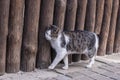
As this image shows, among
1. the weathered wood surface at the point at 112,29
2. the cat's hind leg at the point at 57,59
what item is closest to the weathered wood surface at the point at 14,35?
the cat's hind leg at the point at 57,59

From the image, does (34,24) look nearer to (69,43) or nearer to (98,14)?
(69,43)

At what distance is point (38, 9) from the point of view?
3.85 m

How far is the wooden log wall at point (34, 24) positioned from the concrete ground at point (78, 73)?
0.34 feet

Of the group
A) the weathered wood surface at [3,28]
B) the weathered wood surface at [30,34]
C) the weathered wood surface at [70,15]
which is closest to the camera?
the weathered wood surface at [3,28]

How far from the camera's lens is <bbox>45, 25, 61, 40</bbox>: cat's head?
3.89 meters

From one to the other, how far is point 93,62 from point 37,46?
947mm

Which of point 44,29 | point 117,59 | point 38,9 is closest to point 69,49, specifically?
point 44,29

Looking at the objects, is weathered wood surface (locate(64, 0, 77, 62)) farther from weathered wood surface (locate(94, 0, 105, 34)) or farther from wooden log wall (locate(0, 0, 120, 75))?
weathered wood surface (locate(94, 0, 105, 34))

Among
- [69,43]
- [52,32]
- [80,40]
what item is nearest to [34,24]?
[52,32]

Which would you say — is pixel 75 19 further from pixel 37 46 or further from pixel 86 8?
pixel 37 46

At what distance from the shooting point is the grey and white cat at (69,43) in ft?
12.9

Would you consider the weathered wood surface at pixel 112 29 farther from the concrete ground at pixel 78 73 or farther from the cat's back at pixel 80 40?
the cat's back at pixel 80 40

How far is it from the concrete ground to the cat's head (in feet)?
1.51

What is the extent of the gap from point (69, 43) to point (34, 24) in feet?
1.85
